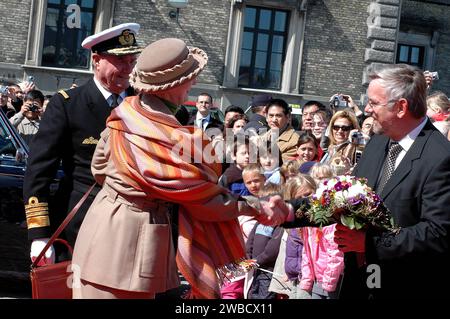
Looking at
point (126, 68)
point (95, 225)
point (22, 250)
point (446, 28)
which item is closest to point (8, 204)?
point (22, 250)

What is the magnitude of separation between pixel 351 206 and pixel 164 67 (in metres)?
1.10

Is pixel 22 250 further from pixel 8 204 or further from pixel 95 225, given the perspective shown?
pixel 95 225

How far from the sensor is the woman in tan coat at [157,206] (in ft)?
13.2

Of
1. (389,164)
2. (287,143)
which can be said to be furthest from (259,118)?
(389,164)

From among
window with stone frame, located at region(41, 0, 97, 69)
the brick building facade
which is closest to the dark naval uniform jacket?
the brick building facade

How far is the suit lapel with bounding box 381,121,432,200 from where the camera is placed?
422 cm

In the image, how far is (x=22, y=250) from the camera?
24.9 feet

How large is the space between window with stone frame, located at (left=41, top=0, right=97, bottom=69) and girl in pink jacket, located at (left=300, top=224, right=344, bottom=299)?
16.8 metres

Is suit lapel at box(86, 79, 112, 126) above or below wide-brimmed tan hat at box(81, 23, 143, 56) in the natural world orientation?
below

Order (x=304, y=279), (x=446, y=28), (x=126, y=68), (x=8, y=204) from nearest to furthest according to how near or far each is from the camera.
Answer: (x=126, y=68) → (x=304, y=279) → (x=8, y=204) → (x=446, y=28)

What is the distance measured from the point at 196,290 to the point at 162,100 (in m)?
0.93

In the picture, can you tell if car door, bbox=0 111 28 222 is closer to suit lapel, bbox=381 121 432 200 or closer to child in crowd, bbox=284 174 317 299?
child in crowd, bbox=284 174 317 299

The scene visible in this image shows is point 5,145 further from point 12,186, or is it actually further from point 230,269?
point 230,269

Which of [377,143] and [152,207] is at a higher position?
[377,143]
